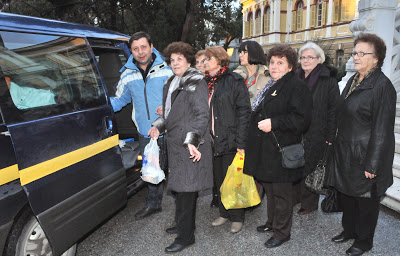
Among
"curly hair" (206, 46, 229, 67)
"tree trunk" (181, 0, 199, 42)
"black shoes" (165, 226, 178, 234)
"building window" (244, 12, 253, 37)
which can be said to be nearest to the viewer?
"curly hair" (206, 46, 229, 67)

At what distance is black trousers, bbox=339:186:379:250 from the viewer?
2.72 meters

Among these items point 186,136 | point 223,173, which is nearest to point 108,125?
point 186,136

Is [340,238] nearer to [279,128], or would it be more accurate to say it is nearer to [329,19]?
[279,128]

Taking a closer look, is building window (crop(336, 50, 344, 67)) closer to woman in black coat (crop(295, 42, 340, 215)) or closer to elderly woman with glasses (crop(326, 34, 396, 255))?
woman in black coat (crop(295, 42, 340, 215))

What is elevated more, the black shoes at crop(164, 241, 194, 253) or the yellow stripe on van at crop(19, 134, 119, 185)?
the yellow stripe on van at crop(19, 134, 119, 185)

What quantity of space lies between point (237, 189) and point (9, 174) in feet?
6.25

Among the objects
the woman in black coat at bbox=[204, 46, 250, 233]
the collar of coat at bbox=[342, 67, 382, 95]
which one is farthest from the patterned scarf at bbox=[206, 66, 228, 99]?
the collar of coat at bbox=[342, 67, 382, 95]

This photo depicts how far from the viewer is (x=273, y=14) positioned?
95.4 ft

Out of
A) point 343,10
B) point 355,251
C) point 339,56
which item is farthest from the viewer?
point 339,56

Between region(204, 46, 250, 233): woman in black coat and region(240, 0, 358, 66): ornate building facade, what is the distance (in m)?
16.4

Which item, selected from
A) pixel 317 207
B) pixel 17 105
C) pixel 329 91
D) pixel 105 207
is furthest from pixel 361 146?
pixel 17 105

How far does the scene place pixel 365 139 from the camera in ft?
8.55

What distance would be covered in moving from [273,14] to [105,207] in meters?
29.4

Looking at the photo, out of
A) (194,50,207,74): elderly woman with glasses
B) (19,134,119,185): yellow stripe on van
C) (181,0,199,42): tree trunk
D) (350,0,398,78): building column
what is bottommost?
(19,134,119,185): yellow stripe on van
